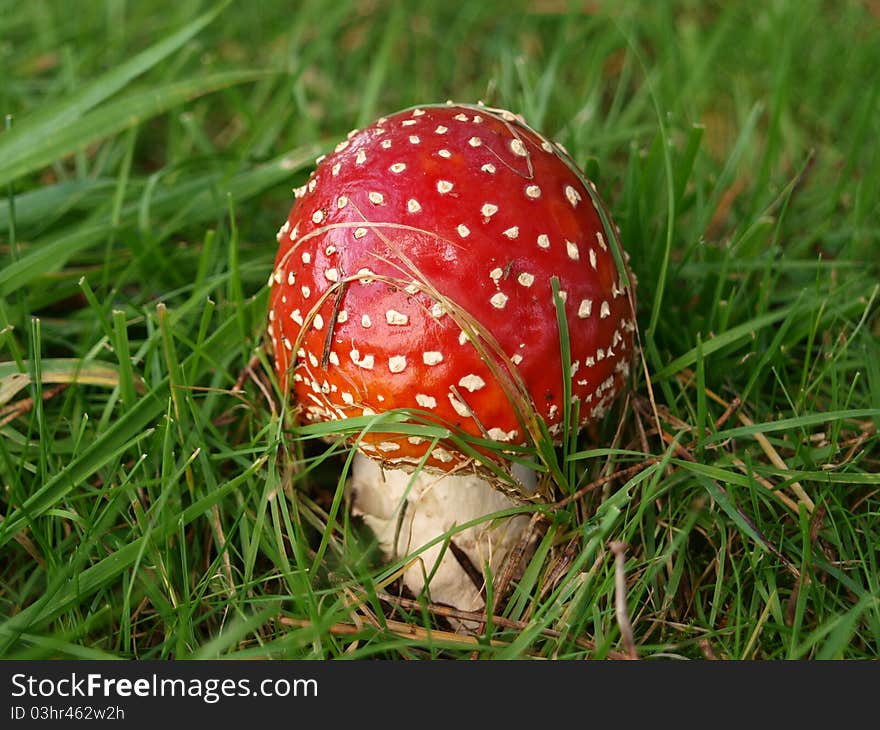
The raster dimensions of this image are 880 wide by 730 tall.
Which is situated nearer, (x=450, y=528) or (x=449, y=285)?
(x=449, y=285)

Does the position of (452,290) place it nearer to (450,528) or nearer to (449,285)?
(449,285)

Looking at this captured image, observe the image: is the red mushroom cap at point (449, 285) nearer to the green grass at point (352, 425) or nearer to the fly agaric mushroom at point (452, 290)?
the fly agaric mushroom at point (452, 290)

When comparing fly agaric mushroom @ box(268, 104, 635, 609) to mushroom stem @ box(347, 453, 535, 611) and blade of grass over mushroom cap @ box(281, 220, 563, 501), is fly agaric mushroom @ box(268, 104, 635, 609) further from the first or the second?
mushroom stem @ box(347, 453, 535, 611)

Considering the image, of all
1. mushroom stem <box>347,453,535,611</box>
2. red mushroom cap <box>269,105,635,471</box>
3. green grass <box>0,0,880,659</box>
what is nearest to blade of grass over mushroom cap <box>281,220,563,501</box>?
red mushroom cap <box>269,105,635,471</box>

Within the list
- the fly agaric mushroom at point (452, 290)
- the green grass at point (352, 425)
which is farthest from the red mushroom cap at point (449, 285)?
the green grass at point (352, 425)

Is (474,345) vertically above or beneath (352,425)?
above

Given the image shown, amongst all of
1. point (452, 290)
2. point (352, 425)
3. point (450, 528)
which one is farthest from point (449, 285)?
point (450, 528)

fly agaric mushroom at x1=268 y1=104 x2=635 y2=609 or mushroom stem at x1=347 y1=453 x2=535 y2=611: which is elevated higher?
fly agaric mushroom at x1=268 y1=104 x2=635 y2=609

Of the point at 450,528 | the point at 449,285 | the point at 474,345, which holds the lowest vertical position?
the point at 450,528
